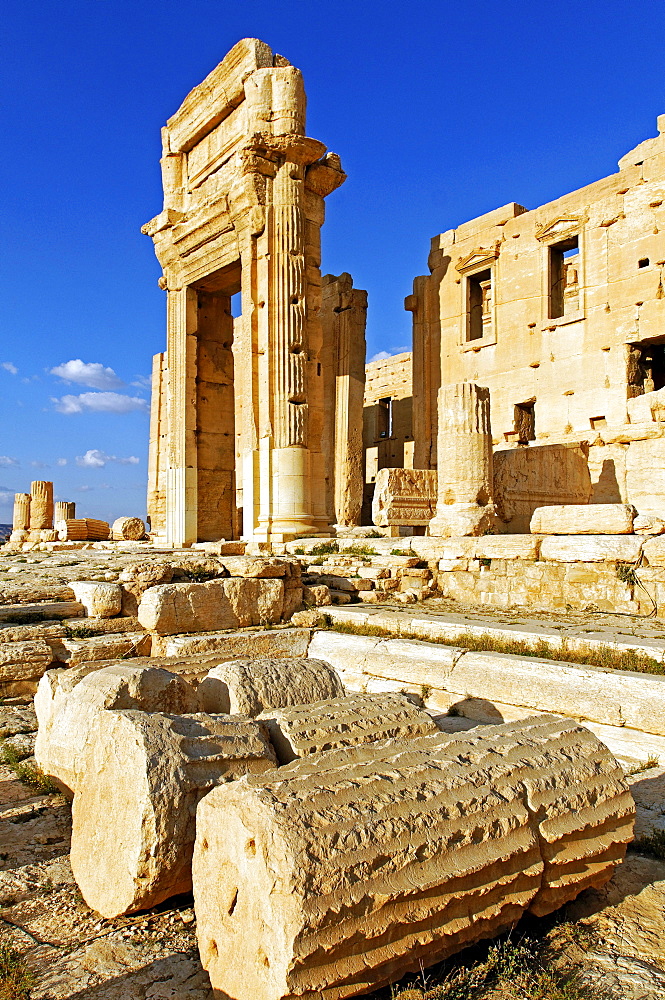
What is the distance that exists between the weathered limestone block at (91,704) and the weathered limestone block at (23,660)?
5.94 feet

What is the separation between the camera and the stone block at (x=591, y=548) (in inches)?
278

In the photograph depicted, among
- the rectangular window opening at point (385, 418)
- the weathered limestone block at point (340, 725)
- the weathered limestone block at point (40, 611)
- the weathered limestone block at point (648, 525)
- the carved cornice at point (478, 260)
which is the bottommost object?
the weathered limestone block at point (340, 725)

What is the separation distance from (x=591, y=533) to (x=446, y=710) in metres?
3.54

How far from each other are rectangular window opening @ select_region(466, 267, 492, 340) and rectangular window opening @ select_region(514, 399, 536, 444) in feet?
6.97

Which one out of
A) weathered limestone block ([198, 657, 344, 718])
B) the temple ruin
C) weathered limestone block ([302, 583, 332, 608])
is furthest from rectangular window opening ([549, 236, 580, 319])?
weathered limestone block ([198, 657, 344, 718])

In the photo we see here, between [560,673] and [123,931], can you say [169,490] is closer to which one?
[560,673]

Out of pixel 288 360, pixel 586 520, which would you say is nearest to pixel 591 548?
pixel 586 520

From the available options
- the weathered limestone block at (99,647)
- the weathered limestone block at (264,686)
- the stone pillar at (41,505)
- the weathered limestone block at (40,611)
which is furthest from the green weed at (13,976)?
the stone pillar at (41,505)

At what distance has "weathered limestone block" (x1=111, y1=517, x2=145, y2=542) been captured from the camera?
61.8ft

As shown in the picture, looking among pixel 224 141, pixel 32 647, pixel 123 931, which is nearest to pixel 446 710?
pixel 123 931

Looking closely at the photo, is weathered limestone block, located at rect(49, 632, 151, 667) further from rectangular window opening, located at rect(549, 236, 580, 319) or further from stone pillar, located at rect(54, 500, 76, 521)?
stone pillar, located at rect(54, 500, 76, 521)

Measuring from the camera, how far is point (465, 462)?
9.55m

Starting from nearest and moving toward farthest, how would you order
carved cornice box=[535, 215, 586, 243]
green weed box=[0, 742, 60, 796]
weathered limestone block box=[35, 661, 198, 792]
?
weathered limestone block box=[35, 661, 198, 792] → green weed box=[0, 742, 60, 796] → carved cornice box=[535, 215, 586, 243]

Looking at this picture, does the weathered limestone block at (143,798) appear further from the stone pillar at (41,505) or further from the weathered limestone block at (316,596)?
the stone pillar at (41,505)
